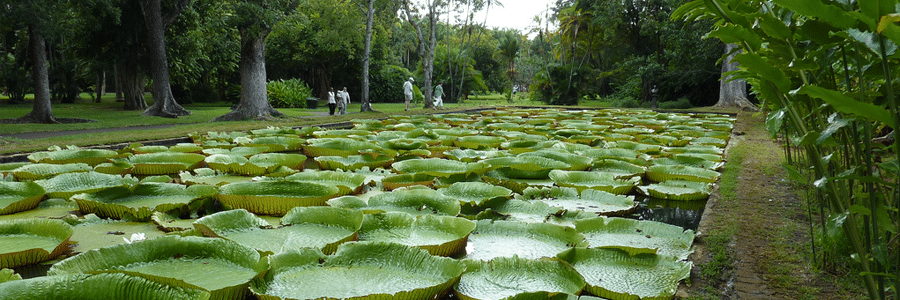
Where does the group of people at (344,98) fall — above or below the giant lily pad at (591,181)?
above

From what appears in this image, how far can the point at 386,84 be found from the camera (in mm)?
25438

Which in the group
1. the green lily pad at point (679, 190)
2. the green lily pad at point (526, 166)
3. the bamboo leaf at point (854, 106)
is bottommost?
the green lily pad at point (679, 190)

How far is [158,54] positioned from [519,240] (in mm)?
12112

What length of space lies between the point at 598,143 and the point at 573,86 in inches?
618

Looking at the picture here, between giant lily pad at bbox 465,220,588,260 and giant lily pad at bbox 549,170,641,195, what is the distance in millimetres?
1064

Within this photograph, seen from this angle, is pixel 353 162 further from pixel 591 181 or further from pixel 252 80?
pixel 252 80

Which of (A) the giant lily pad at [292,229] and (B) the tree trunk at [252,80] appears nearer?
(A) the giant lily pad at [292,229]

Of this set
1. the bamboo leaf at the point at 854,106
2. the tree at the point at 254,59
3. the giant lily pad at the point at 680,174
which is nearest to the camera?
the bamboo leaf at the point at 854,106

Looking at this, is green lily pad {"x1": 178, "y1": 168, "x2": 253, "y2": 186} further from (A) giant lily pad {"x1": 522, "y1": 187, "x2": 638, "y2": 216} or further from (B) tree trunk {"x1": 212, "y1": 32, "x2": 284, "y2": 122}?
(B) tree trunk {"x1": 212, "y1": 32, "x2": 284, "y2": 122}

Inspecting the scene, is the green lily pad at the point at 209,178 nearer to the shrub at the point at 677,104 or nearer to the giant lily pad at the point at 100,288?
the giant lily pad at the point at 100,288

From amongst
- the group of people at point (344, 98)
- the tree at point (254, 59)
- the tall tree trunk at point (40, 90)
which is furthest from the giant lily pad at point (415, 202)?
the group of people at point (344, 98)

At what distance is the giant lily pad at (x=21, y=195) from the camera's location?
275cm

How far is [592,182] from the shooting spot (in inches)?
144

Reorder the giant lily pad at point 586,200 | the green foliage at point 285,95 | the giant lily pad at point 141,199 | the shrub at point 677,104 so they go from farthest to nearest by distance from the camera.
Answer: the green foliage at point 285,95 → the shrub at point 677,104 → the giant lily pad at point 586,200 → the giant lily pad at point 141,199
